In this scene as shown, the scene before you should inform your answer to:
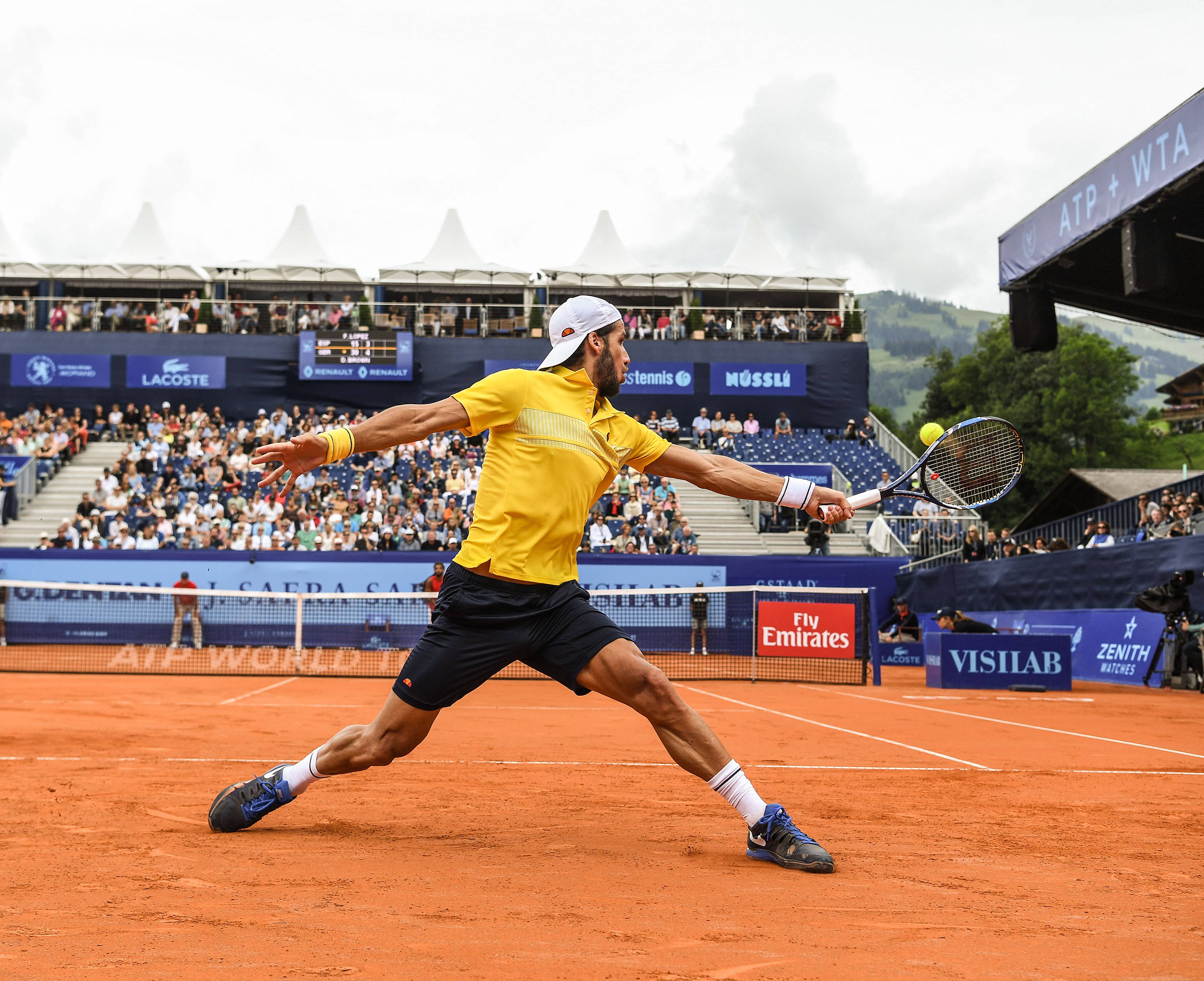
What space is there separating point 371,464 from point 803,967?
1004 inches

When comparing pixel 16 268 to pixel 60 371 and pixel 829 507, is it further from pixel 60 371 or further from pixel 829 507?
pixel 829 507

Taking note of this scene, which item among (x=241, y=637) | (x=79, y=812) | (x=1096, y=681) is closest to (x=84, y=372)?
(x=241, y=637)

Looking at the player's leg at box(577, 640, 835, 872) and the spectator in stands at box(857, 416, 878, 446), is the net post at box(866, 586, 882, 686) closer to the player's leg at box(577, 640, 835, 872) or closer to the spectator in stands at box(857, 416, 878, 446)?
the player's leg at box(577, 640, 835, 872)

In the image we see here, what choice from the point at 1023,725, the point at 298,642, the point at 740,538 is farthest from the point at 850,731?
the point at 740,538

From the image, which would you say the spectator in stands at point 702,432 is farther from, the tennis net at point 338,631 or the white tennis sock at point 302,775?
the white tennis sock at point 302,775

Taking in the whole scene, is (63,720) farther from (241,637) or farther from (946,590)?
(946,590)

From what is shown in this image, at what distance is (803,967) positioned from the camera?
2.84 meters

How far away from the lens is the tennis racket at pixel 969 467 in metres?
5.65

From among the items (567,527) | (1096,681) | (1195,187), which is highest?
(1195,187)

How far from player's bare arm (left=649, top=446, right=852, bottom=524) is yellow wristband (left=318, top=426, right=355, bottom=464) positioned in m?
1.28

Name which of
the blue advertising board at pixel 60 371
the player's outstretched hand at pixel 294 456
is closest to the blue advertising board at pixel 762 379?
the blue advertising board at pixel 60 371

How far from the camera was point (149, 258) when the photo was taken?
123 feet

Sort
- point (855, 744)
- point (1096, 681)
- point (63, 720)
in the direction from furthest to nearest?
point (1096, 681) → point (63, 720) → point (855, 744)

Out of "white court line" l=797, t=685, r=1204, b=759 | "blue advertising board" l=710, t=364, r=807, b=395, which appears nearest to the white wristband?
"white court line" l=797, t=685, r=1204, b=759
